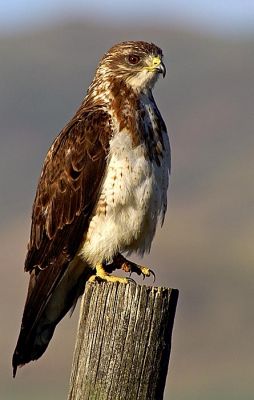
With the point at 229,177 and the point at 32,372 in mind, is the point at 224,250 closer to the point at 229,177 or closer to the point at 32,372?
the point at 229,177

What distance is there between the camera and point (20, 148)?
94.6 m

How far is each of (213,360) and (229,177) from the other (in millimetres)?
25612

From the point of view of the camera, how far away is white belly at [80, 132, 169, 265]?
10.7 m

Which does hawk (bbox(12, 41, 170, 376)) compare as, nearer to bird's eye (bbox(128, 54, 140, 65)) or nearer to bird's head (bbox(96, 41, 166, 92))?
bird's head (bbox(96, 41, 166, 92))

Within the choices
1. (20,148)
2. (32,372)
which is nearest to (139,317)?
(32,372)

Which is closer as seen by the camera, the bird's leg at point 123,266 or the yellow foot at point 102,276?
the yellow foot at point 102,276

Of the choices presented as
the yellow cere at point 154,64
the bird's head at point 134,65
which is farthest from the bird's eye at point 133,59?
the yellow cere at point 154,64

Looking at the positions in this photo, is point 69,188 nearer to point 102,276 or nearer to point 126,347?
point 102,276

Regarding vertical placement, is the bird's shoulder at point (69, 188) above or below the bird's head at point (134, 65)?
below

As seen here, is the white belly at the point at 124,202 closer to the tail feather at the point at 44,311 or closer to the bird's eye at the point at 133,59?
the tail feather at the point at 44,311

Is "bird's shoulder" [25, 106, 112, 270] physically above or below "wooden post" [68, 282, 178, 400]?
above

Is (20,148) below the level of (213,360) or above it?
above

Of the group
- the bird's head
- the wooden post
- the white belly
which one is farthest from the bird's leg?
the wooden post

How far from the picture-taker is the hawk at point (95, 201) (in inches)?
423
